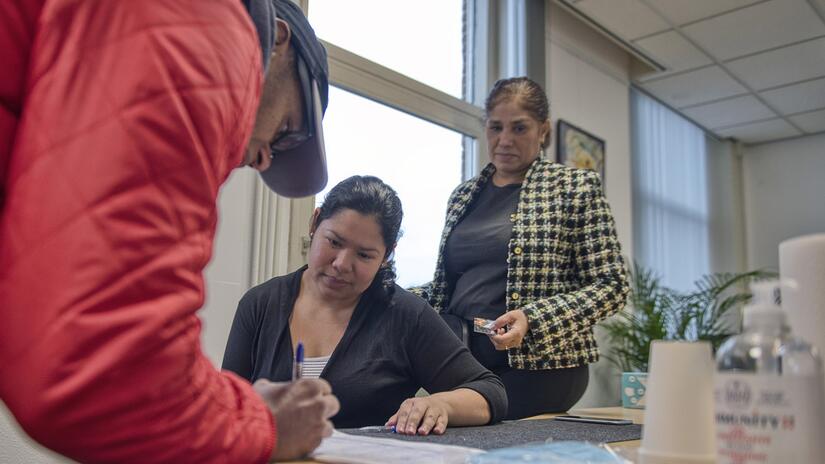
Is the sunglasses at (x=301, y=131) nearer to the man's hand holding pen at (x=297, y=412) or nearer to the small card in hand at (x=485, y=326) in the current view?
the man's hand holding pen at (x=297, y=412)

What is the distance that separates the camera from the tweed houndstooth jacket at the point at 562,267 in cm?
203

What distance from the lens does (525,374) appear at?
2049mm

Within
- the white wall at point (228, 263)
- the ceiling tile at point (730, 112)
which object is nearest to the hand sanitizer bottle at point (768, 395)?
the white wall at point (228, 263)

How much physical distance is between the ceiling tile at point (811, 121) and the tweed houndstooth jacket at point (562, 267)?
180 inches

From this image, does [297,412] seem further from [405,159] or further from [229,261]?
[405,159]

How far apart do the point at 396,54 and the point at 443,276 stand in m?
1.42

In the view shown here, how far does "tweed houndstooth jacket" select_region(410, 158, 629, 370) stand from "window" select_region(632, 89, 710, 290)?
10.5 feet

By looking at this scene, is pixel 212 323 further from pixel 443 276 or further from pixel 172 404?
pixel 172 404

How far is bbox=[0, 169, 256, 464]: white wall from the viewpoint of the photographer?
2.19m

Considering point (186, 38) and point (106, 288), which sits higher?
point (186, 38)

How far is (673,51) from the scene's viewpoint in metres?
4.64

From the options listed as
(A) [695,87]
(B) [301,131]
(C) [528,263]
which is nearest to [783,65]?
(A) [695,87]

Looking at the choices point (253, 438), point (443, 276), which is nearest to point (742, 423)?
point (253, 438)

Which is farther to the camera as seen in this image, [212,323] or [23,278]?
[212,323]
